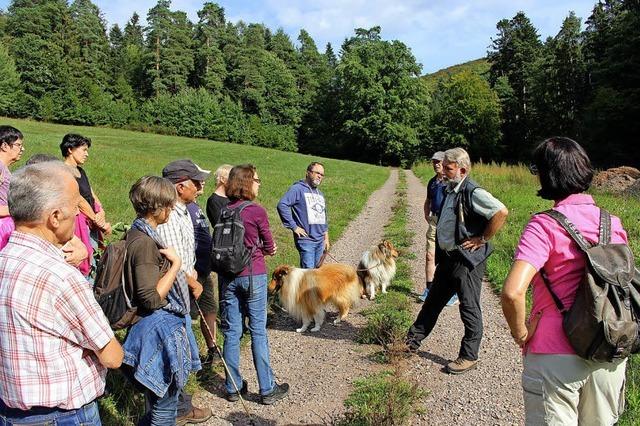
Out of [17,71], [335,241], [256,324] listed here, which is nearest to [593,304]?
[256,324]

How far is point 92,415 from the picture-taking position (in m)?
2.15

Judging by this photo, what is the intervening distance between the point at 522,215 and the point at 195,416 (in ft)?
36.1

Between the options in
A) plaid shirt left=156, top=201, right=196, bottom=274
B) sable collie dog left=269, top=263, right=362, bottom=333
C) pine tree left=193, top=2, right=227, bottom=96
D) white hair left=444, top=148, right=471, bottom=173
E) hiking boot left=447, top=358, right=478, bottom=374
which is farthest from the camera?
pine tree left=193, top=2, right=227, bottom=96

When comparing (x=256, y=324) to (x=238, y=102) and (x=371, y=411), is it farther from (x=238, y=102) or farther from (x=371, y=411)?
(x=238, y=102)

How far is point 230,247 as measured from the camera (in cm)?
415

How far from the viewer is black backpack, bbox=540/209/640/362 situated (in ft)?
6.88


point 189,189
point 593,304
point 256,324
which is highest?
point 189,189

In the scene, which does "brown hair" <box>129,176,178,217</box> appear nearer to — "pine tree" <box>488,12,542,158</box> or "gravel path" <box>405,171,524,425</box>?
"gravel path" <box>405,171,524,425</box>

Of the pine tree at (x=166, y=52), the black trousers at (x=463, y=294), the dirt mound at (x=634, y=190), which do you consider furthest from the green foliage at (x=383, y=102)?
the black trousers at (x=463, y=294)

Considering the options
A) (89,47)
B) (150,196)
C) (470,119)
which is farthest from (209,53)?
(150,196)

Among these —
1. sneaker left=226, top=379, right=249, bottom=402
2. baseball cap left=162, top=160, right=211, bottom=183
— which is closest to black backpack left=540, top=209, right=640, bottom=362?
baseball cap left=162, top=160, right=211, bottom=183

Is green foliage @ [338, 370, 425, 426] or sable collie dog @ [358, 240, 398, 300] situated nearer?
green foliage @ [338, 370, 425, 426]

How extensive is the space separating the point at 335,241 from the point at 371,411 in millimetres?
7822

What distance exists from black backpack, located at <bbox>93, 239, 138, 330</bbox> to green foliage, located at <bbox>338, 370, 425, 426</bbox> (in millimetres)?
2119
